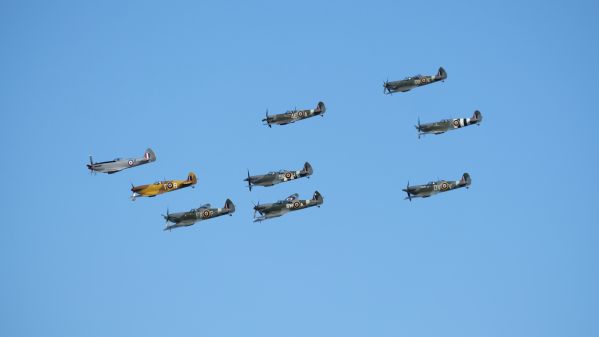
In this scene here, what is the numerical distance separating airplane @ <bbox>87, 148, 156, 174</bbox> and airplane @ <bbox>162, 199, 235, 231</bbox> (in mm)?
13442

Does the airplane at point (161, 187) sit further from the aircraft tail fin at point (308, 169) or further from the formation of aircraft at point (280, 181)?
the aircraft tail fin at point (308, 169)

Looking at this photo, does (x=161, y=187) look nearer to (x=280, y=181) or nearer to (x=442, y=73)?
(x=280, y=181)

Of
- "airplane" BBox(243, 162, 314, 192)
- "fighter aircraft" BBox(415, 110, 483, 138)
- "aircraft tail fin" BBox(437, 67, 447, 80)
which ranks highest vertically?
"aircraft tail fin" BBox(437, 67, 447, 80)

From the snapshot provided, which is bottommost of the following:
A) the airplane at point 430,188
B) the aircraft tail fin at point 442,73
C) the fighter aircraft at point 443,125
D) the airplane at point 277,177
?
the airplane at point 430,188

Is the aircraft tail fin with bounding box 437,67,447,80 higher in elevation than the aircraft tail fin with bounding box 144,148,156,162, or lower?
higher

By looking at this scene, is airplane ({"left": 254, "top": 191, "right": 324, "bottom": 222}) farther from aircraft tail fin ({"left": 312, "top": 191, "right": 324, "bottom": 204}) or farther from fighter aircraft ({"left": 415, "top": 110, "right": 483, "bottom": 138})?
fighter aircraft ({"left": 415, "top": 110, "right": 483, "bottom": 138})

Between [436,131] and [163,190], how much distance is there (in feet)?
130

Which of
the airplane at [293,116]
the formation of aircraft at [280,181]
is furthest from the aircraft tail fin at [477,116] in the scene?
the airplane at [293,116]

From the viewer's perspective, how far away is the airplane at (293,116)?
18288 centimetres

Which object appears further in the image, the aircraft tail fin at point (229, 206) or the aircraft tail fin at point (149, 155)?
the aircraft tail fin at point (149, 155)

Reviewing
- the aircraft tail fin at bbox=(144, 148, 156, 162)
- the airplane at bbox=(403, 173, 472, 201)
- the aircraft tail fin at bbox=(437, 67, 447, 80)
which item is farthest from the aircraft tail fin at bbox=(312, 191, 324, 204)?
the aircraft tail fin at bbox=(437, 67, 447, 80)

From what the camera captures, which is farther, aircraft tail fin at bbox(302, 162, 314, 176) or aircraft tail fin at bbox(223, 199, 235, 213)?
aircraft tail fin at bbox(302, 162, 314, 176)

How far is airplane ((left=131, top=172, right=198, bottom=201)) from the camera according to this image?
174500 mm

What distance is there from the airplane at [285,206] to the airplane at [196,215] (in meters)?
3.90
